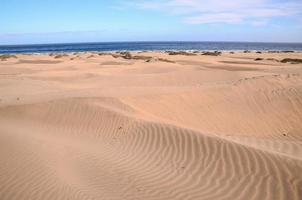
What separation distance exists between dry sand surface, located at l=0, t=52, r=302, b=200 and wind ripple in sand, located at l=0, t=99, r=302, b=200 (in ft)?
0.05

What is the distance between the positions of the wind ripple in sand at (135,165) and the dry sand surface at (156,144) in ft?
0.05

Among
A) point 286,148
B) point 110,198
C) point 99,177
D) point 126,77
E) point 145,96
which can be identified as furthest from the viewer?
point 126,77

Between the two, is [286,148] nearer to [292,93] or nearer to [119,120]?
[119,120]

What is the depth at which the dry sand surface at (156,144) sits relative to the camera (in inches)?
223

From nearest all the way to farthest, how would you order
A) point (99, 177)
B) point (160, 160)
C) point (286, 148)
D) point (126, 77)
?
point (99, 177), point (160, 160), point (286, 148), point (126, 77)

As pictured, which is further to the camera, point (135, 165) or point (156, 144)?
point (156, 144)

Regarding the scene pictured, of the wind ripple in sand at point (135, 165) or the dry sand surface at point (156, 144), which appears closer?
the wind ripple in sand at point (135, 165)

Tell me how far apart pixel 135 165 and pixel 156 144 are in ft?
4.19

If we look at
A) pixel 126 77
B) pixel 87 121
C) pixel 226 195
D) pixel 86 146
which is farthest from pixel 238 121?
pixel 126 77

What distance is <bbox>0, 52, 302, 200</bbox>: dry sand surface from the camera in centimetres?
565

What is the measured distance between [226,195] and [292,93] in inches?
354

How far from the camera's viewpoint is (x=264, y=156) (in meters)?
6.55

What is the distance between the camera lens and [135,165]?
6836 millimetres

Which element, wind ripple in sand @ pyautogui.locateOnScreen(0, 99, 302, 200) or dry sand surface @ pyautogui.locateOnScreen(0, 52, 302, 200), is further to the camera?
dry sand surface @ pyautogui.locateOnScreen(0, 52, 302, 200)
